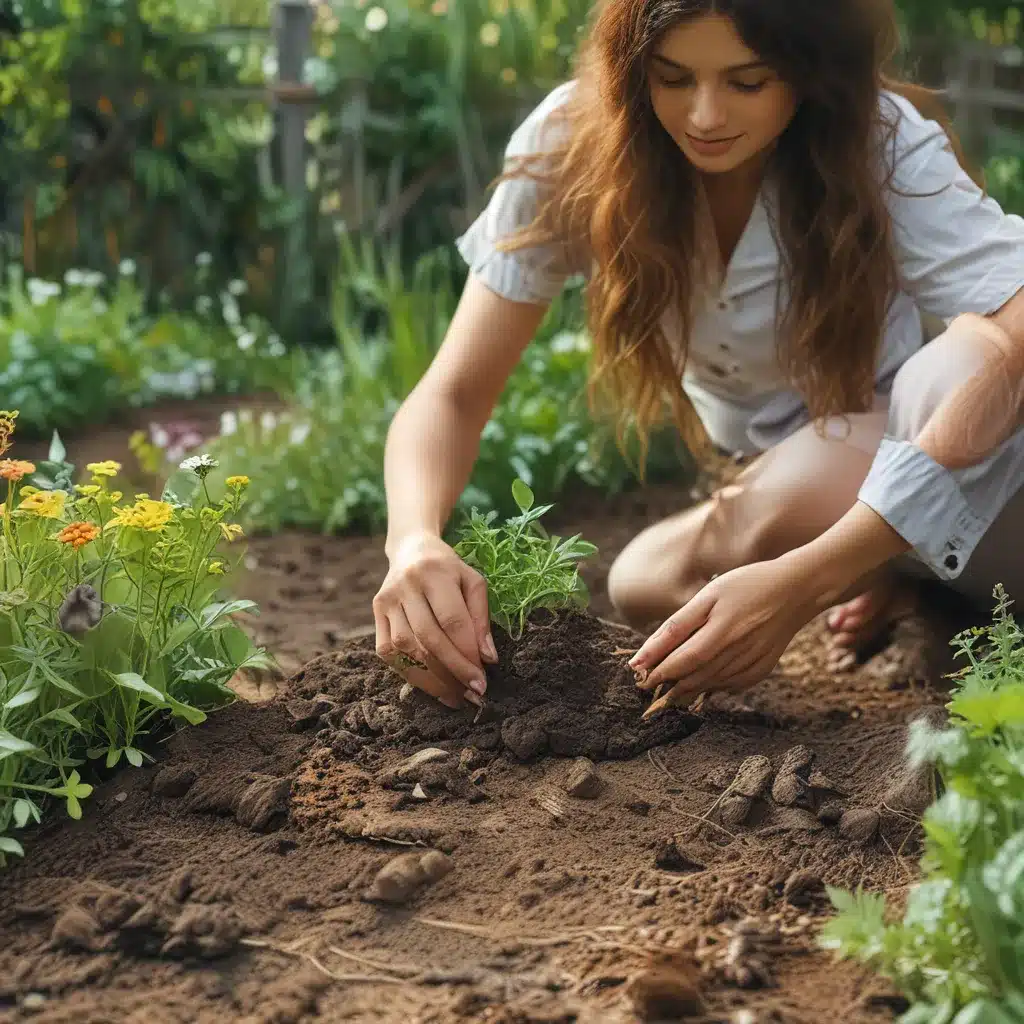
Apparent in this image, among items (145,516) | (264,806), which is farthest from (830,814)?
(145,516)

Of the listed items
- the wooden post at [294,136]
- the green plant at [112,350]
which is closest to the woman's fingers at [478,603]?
the green plant at [112,350]

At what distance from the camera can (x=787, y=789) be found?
1.96m

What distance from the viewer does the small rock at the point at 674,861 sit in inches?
71.0

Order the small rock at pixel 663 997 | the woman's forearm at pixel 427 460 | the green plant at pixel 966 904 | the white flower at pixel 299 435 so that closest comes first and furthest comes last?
the green plant at pixel 966 904 < the small rock at pixel 663 997 < the woman's forearm at pixel 427 460 < the white flower at pixel 299 435

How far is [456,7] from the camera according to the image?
18.2 feet

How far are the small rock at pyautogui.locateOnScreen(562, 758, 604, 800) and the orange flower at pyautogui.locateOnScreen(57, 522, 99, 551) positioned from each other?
780 mm

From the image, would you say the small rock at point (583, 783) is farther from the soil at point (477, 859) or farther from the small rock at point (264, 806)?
the small rock at point (264, 806)

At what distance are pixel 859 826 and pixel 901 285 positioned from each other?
1113 mm

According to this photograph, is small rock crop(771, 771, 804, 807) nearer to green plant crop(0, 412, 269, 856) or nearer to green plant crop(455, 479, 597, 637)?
green plant crop(455, 479, 597, 637)

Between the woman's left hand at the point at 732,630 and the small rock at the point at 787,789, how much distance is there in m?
0.19

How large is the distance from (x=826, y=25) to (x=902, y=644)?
1.35 metres

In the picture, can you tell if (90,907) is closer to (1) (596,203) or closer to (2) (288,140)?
(1) (596,203)

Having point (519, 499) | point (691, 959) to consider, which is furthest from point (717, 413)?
point (691, 959)

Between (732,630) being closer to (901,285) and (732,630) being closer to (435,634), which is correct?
(435,634)
